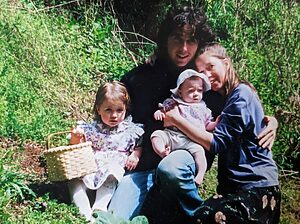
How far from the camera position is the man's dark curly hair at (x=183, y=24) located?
322cm

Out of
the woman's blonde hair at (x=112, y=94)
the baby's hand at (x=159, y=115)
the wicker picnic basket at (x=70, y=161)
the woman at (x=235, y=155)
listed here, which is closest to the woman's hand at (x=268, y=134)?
the woman at (x=235, y=155)

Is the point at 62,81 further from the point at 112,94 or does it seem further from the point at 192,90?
the point at 192,90

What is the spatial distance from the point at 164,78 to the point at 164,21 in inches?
11.3

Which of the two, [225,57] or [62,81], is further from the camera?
[62,81]

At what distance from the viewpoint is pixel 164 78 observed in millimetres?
3154

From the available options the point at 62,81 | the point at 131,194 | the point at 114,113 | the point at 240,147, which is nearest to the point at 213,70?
the point at 240,147

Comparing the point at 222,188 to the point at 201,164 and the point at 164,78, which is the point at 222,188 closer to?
the point at 201,164

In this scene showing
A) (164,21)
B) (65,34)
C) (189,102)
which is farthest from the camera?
(65,34)

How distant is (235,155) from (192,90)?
323mm

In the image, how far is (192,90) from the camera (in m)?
3.07

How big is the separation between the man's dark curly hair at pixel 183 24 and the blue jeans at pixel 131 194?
524mm

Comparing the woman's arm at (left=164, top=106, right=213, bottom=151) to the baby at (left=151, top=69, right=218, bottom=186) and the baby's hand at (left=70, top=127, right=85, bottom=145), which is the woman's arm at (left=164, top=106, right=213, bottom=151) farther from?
the baby's hand at (left=70, top=127, right=85, bottom=145)

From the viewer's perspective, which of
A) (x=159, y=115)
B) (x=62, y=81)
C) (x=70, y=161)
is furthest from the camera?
(x=62, y=81)

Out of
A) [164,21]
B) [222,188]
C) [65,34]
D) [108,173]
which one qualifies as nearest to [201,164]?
[222,188]
